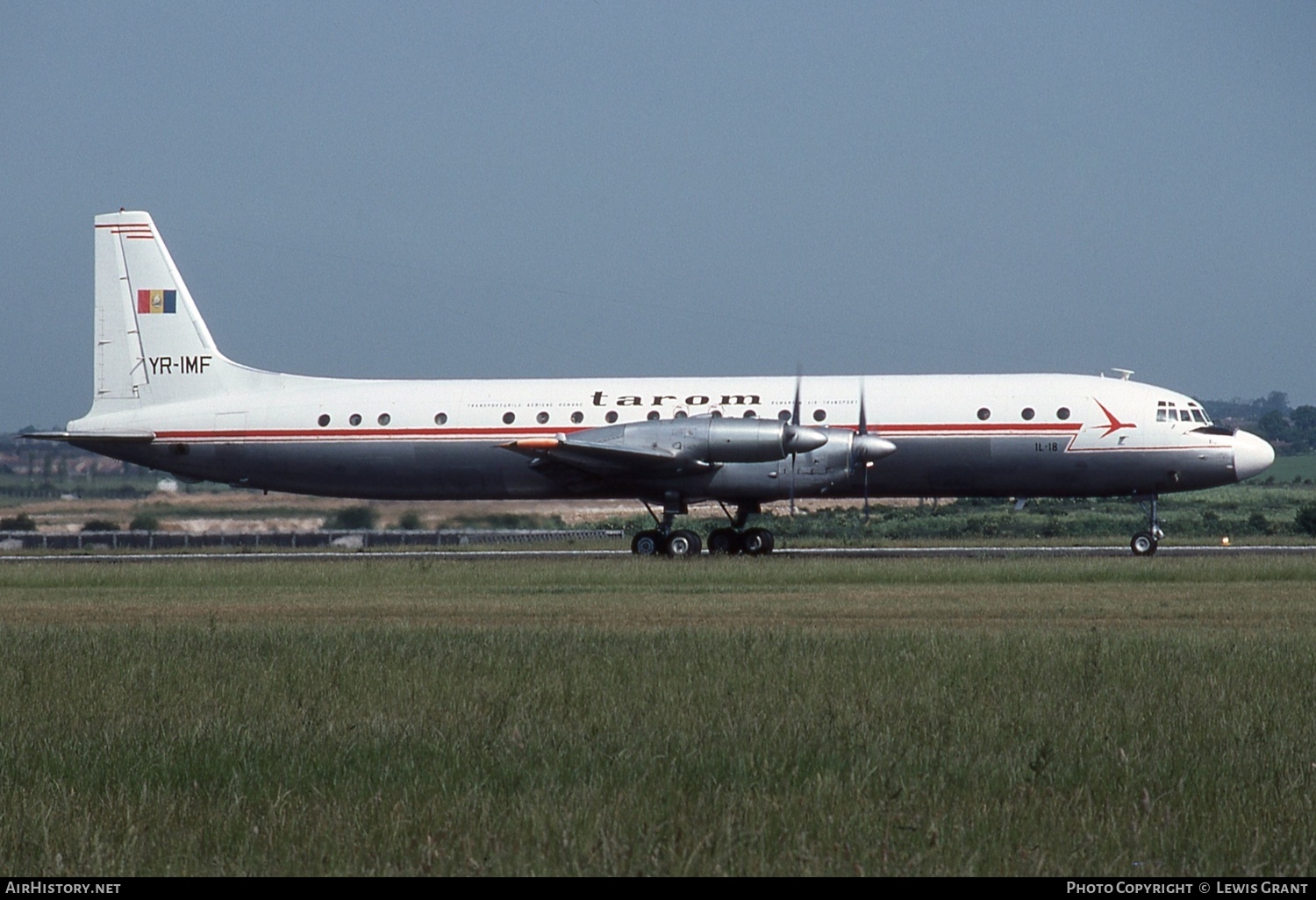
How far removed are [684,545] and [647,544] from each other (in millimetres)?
1314

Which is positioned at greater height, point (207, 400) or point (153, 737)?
point (207, 400)

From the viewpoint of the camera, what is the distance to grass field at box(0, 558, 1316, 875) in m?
8.12

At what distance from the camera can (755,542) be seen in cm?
3894

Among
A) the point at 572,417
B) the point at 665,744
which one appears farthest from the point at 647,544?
the point at 665,744

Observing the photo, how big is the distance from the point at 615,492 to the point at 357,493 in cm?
774

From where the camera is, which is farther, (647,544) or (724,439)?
(647,544)

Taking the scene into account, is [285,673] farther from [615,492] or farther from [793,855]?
[615,492]

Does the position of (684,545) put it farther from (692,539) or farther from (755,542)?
(755,542)

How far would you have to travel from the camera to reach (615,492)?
129ft

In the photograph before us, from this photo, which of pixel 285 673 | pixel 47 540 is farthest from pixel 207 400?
pixel 285 673

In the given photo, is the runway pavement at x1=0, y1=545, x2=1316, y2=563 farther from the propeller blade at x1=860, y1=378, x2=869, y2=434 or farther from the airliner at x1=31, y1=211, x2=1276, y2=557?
the propeller blade at x1=860, y1=378, x2=869, y2=434

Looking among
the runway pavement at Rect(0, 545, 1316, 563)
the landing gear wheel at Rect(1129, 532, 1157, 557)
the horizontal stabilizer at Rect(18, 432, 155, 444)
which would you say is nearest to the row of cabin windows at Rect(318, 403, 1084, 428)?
the landing gear wheel at Rect(1129, 532, 1157, 557)

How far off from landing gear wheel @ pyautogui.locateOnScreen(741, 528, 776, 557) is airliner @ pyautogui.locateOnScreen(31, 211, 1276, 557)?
0.05 m

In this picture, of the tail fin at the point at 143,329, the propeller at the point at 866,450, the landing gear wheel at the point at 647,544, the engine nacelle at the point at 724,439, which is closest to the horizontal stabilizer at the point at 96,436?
the tail fin at the point at 143,329
